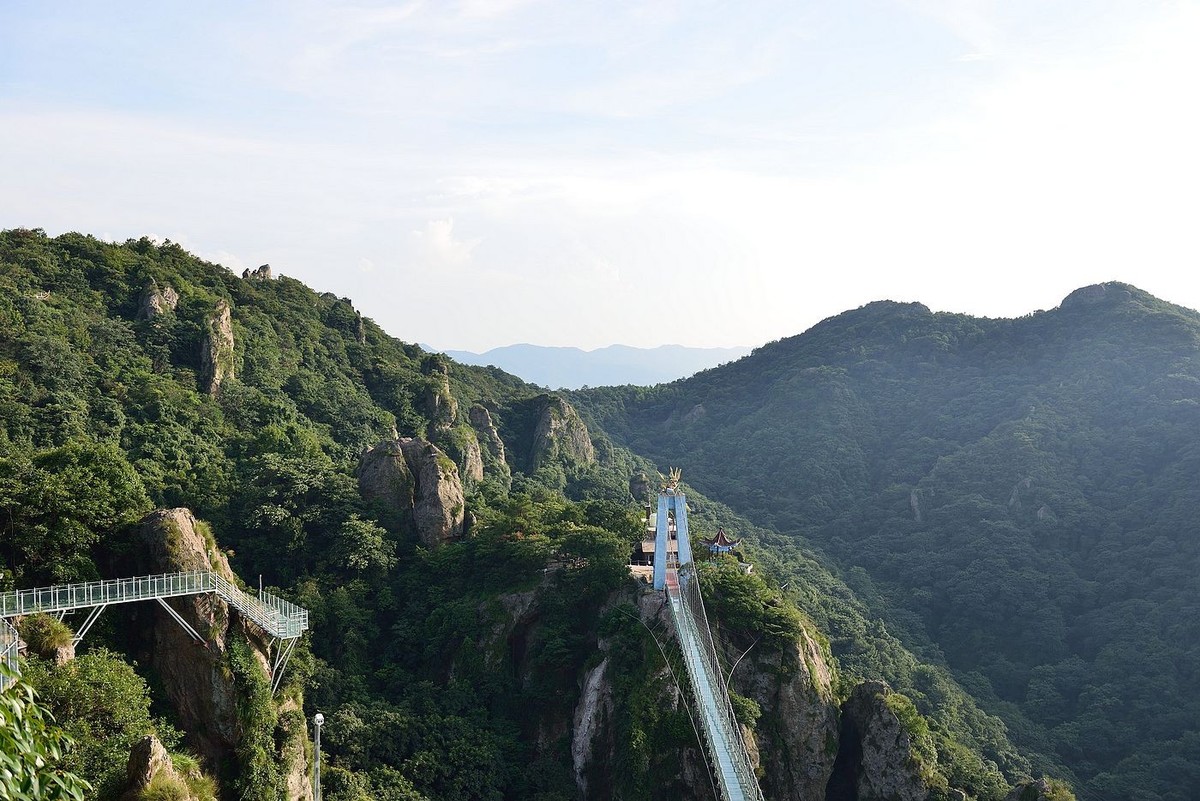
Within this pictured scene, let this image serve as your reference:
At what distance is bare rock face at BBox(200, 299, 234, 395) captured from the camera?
148 ft

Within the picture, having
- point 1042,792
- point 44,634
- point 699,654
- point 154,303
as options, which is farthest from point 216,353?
point 1042,792

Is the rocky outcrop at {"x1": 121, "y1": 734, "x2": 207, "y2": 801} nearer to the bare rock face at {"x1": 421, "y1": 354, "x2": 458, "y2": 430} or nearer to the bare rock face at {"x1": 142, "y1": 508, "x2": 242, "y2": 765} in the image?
the bare rock face at {"x1": 142, "y1": 508, "x2": 242, "y2": 765}

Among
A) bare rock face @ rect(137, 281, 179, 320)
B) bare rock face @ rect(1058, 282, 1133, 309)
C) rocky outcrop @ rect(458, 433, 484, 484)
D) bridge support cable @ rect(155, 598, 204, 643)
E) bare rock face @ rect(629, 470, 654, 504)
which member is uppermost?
bare rock face @ rect(1058, 282, 1133, 309)

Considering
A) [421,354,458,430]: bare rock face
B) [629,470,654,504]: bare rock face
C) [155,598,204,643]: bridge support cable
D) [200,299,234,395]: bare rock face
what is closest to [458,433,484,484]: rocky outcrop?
[421,354,458,430]: bare rock face

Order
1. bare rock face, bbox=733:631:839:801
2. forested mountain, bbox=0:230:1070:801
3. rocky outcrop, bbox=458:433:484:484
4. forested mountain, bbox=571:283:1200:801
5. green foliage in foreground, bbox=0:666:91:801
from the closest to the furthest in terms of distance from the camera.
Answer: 1. green foliage in foreground, bbox=0:666:91:801
2. forested mountain, bbox=0:230:1070:801
3. bare rock face, bbox=733:631:839:801
4. forested mountain, bbox=571:283:1200:801
5. rocky outcrop, bbox=458:433:484:484

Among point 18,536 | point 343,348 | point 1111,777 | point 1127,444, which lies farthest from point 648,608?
point 1127,444

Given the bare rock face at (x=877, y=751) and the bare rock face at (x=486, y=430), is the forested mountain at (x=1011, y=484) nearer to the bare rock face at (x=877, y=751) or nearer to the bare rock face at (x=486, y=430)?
the bare rock face at (x=877, y=751)

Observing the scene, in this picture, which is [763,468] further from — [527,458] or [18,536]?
[18,536]

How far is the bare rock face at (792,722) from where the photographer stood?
28.9 m

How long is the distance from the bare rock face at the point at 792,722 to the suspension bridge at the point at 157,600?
46.4 ft

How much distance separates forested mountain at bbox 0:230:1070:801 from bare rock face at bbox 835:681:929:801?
2.7 inches

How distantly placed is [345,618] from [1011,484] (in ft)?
195

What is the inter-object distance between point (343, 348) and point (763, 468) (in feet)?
153

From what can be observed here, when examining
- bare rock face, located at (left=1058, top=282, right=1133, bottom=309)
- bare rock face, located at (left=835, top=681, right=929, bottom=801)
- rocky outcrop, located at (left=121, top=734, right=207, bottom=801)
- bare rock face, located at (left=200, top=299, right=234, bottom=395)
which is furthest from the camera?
bare rock face, located at (left=1058, top=282, right=1133, bottom=309)
